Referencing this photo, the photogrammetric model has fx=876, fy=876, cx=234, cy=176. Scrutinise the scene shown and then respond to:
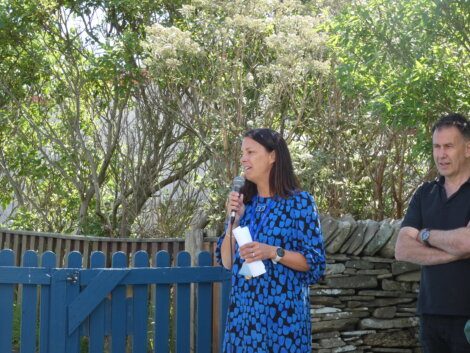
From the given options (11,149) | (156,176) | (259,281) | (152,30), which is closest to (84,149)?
(156,176)

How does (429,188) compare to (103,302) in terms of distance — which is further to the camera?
(103,302)

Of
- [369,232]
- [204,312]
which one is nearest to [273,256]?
[204,312]

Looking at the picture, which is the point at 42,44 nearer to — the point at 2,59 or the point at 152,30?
the point at 2,59

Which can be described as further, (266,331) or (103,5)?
(103,5)

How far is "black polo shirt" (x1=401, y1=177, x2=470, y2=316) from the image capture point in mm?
4266

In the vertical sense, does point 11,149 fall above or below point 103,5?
below

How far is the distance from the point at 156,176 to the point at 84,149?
1.06 metres

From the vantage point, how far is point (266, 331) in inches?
176

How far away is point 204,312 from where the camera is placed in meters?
6.14

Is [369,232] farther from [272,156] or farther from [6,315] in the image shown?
[6,315]

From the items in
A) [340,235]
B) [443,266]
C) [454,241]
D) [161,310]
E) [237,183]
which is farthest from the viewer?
[340,235]

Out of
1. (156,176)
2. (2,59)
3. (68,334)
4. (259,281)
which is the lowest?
(68,334)

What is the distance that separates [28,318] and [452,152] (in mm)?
3109

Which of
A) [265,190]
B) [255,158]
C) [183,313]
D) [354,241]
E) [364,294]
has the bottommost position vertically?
[183,313]
